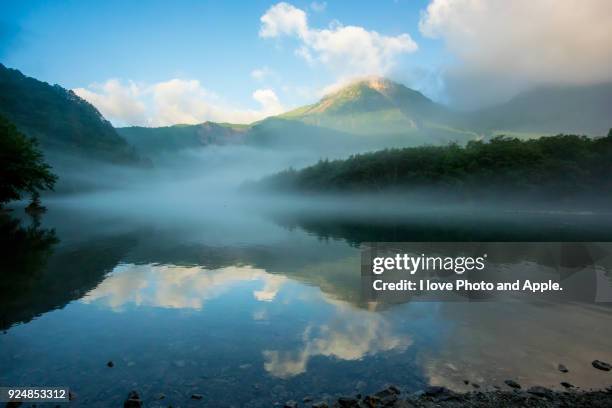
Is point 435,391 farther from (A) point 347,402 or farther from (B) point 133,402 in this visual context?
(B) point 133,402

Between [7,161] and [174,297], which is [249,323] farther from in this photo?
[7,161]

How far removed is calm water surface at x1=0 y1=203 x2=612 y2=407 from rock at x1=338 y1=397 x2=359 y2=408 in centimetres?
62

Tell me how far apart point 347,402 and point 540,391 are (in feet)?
21.1

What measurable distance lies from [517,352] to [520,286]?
14561 millimetres

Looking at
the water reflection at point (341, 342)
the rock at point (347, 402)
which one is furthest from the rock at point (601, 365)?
the rock at point (347, 402)

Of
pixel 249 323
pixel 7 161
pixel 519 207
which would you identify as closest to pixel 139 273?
pixel 249 323

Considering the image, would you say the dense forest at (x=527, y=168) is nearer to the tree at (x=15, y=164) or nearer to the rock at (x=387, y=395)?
the rock at (x=387, y=395)

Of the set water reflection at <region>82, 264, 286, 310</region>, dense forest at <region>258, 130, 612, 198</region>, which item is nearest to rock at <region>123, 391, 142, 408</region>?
water reflection at <region>82, 264, 286, 310</region>

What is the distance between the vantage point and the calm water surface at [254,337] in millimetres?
12445

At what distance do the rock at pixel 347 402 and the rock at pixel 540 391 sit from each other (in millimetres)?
5828

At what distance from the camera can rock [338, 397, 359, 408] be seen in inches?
431

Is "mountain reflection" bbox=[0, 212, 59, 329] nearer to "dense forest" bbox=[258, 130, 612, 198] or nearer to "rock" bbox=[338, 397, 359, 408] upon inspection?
"rock" bbox=[338, 397, 359, 408]

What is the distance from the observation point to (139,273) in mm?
28812

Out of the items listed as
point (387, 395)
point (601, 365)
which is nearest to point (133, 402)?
point (387, 395)
